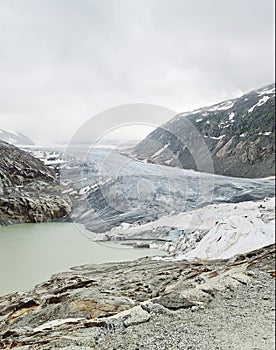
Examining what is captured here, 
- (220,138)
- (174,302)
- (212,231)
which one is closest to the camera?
(174,302)

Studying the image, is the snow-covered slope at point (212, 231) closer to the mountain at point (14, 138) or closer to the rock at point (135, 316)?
the rock at point (135, 316)

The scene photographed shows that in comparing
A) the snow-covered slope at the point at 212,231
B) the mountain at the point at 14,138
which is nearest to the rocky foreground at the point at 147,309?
the snow-covered slope at the point at 212,231

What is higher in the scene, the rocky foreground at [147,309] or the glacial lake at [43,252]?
the glacial lake at [43,252]

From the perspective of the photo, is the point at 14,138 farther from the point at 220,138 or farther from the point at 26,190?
the point at 220,138

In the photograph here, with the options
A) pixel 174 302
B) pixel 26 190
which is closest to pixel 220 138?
pixel 174 302

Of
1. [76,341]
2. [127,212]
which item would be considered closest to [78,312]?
[76,341]

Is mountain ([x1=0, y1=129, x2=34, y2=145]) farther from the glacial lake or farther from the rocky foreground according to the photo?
the rocky foreground

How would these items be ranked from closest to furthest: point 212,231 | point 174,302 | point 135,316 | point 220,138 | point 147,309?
point 135,316 → point 147,309 → point 174,302 → point 212,231 → point 220,138
